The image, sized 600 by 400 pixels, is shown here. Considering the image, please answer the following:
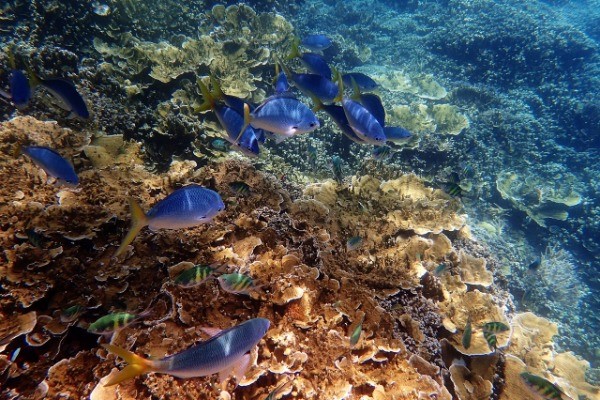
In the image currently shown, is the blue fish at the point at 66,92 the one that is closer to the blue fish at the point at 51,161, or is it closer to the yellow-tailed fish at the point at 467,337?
the blue fish at the point at 51,161

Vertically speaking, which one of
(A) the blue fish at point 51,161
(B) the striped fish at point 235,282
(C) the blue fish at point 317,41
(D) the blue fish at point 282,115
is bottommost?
(B) the striped fish at point 235,282

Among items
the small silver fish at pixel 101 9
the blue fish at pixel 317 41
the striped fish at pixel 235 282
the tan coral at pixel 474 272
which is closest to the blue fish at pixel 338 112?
the striped fish at pixel 235 282

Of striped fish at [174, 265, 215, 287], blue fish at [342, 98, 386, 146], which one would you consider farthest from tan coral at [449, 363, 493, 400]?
striped fish at [174, 265, 215, 287]

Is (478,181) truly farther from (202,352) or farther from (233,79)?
(202,352)

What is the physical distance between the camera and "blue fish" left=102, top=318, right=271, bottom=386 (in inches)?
65.9

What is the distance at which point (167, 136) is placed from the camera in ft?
19.7

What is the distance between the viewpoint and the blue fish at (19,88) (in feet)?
11.9

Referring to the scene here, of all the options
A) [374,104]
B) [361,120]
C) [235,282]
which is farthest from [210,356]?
[374,104]

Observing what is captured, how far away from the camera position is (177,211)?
2.39m

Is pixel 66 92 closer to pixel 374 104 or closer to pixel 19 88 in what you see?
pixel 19 88

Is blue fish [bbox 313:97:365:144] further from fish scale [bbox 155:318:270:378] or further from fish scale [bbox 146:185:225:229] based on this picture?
fish scale [bbox 155:318:270:378]

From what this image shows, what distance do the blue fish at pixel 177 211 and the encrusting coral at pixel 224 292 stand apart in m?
0.94

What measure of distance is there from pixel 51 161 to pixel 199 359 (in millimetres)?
2536

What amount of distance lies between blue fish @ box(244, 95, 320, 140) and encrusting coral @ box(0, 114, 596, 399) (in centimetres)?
127
